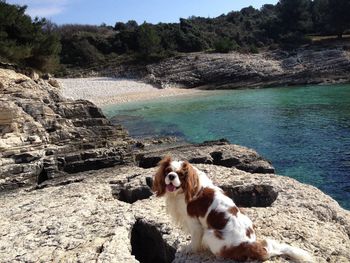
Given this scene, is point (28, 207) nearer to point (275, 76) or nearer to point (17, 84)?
point (17, 84)

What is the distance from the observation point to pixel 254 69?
53.8 metres

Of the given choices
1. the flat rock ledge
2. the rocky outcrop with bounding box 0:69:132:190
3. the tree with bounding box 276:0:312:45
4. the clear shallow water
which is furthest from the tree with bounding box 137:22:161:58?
the flat rock ledge

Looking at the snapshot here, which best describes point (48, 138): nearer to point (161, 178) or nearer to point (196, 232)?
point (161, 178)

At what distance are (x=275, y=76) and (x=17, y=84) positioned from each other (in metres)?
37.9

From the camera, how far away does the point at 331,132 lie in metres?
21.5

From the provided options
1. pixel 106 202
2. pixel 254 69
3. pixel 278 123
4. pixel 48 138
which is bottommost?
pixel 278 123

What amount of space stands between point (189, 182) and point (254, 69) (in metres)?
49.4

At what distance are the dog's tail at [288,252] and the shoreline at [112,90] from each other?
123ft

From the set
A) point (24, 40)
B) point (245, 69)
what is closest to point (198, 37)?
point (245, 69)

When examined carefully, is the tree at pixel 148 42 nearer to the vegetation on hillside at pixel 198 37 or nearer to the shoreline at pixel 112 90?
the vegetation on hillside at pixel 198 37

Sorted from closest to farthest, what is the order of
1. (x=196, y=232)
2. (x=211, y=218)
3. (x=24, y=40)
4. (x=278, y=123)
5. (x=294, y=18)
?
(x=211, y=218) → (x=196, y=232) → (x=278, y=123) → (x=24, y=40) → (x=294, y=18)

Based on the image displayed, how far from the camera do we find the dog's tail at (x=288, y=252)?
20.0 ft

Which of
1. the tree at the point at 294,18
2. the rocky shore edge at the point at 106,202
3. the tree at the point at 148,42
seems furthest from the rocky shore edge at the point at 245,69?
the rocky shore edge at the point at 106,202

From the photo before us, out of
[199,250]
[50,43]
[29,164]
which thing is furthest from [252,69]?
[199,250]
